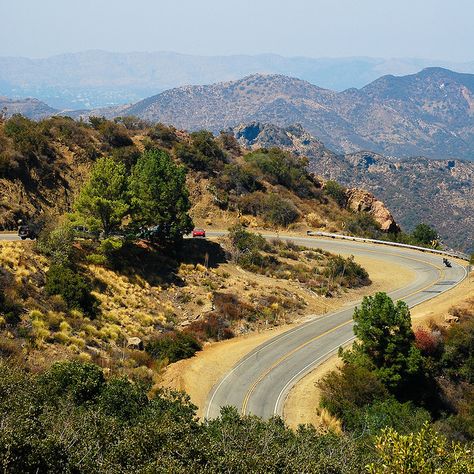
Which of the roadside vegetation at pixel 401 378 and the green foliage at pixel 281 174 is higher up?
the green foliage at pixel 281 174

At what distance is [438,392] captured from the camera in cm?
3294

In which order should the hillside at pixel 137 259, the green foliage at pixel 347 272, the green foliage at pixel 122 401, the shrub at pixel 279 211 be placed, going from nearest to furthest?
the green foliage at pixel 122 401, the hillside at pixel 137 259, the green foliage at pixel 347 272, the shrub at pixel 279 211

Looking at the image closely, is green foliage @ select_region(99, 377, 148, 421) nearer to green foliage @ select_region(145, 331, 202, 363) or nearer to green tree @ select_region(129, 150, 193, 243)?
green foliage @ select_region(145, 331, 202, 363)

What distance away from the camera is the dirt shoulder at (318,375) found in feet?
92.9

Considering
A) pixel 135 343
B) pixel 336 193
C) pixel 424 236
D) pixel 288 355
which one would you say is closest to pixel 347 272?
pixel 288 355

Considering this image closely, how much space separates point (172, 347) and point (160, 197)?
1463 centimetres

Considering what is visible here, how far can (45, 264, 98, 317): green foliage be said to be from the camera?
33469mm

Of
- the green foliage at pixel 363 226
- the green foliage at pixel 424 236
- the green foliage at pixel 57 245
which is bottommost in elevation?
the green foliage at pixel 424 236

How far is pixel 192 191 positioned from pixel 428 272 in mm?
31046

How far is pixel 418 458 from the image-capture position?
12.2 m

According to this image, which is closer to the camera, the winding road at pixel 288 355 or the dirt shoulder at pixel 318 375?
the dirt shoulder at pixel 318 375

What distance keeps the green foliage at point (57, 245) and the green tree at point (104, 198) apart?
2.15 m

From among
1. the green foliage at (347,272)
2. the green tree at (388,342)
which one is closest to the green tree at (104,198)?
the green tree at (388,342)

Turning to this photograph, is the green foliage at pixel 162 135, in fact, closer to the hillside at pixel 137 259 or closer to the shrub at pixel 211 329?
the hillside at pixel 137 259
